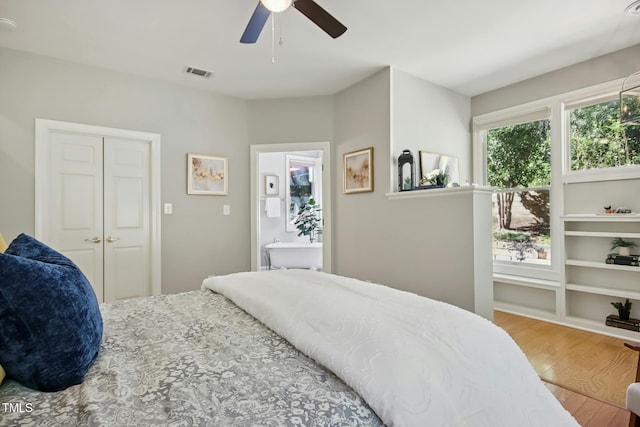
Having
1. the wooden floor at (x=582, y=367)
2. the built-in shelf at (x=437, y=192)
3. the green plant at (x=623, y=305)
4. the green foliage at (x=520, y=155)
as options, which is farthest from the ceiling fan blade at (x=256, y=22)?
the green plant at (x=623, y=305)

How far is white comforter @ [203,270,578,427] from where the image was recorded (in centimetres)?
80

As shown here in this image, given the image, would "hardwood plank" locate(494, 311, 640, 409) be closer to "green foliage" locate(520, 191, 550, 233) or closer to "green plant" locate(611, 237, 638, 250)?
"green plant" locate(611, 237, 638, 250)

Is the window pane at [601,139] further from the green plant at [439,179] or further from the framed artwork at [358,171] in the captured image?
the framed artwork at [358,171]

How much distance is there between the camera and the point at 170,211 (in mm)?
3598

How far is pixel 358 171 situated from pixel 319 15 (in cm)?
188

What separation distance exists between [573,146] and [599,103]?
0.44m

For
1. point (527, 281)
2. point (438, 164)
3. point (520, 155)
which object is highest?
point (520, 155)

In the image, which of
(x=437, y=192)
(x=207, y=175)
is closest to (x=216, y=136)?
(x=207, y=175)

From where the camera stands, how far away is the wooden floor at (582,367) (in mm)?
1838

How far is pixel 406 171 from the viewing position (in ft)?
11.3

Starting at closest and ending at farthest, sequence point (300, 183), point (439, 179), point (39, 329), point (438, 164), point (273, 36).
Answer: point (39, 329) < point (273, 36) < point (439, 179) < point (438, 164) < point (300, 183)

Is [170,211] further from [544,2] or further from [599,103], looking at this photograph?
[599,103]

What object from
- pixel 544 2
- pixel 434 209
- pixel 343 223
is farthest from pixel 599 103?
pixel 343 223

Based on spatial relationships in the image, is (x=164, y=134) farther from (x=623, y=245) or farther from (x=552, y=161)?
(x=623, y=245)
